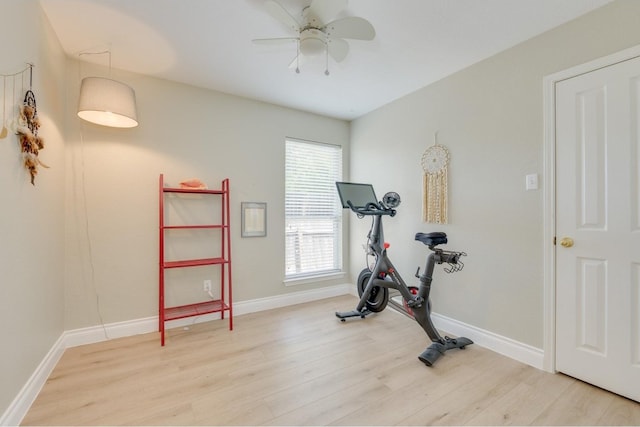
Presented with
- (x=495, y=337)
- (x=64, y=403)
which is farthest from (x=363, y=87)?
(x=64, y=403)

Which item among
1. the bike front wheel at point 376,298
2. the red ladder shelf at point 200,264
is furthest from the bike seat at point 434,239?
the red ladder shelf at point 200,264

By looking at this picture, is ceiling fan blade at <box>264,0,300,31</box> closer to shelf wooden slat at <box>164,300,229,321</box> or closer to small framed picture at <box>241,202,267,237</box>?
small framed picture at <box>241,202,267,237</box>

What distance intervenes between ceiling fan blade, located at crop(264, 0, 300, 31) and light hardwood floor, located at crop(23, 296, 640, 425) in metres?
2.32

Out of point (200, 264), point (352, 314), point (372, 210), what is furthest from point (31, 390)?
point (372, 210)

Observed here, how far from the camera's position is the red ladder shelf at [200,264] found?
2.55 m

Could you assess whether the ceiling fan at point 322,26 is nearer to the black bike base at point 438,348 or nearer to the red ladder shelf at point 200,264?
the red ladder shelf at point 200,264

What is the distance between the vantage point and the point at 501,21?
1.92 meters

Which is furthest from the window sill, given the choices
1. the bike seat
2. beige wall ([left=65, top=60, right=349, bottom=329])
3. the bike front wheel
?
the bike seat

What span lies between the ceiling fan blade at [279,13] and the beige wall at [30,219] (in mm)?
1314

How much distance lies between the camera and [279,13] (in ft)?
5.26

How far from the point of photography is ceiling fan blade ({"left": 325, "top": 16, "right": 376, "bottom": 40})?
1.66 m

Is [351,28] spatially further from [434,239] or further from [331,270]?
[331,270]

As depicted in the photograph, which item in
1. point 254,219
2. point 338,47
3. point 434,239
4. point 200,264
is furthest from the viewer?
point 254,219

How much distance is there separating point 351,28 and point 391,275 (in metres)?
2.07
